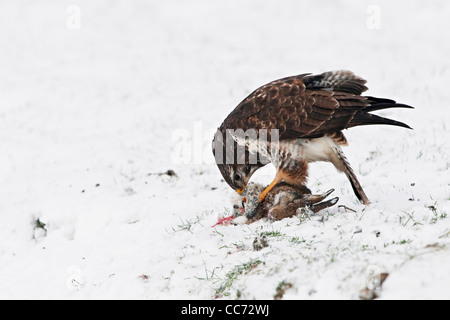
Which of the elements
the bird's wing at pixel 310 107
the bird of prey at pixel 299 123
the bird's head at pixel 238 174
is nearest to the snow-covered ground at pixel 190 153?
the bird's head at pixel 238 174

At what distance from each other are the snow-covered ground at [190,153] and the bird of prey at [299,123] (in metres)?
0.61

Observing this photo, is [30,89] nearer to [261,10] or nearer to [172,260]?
[261,10]

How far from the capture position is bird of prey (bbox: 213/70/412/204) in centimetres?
588

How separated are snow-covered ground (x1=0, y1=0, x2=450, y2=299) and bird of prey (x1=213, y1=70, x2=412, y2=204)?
2.02ft

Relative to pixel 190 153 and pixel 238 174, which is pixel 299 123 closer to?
pixel 238 174

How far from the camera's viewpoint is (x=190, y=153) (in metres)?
9.77

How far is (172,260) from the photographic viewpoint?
532 centimetres

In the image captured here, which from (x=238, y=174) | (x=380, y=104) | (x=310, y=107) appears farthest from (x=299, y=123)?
(x=238, y=174)

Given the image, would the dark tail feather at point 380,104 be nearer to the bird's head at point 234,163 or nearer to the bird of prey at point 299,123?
the bird of prey at point 299,123

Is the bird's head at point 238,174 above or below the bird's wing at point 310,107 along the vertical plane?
below

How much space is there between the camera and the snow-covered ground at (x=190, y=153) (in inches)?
183

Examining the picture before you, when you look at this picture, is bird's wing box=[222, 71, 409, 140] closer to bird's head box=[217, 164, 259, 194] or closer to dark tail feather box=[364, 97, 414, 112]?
dark tail feather box=[364, 97, 414, 112]

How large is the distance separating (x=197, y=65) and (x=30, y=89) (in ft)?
16.2

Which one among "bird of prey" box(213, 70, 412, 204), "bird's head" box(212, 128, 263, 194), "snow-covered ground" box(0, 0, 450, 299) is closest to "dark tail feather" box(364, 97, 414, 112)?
"bird of prey" box(213, 70, 412, 204)
